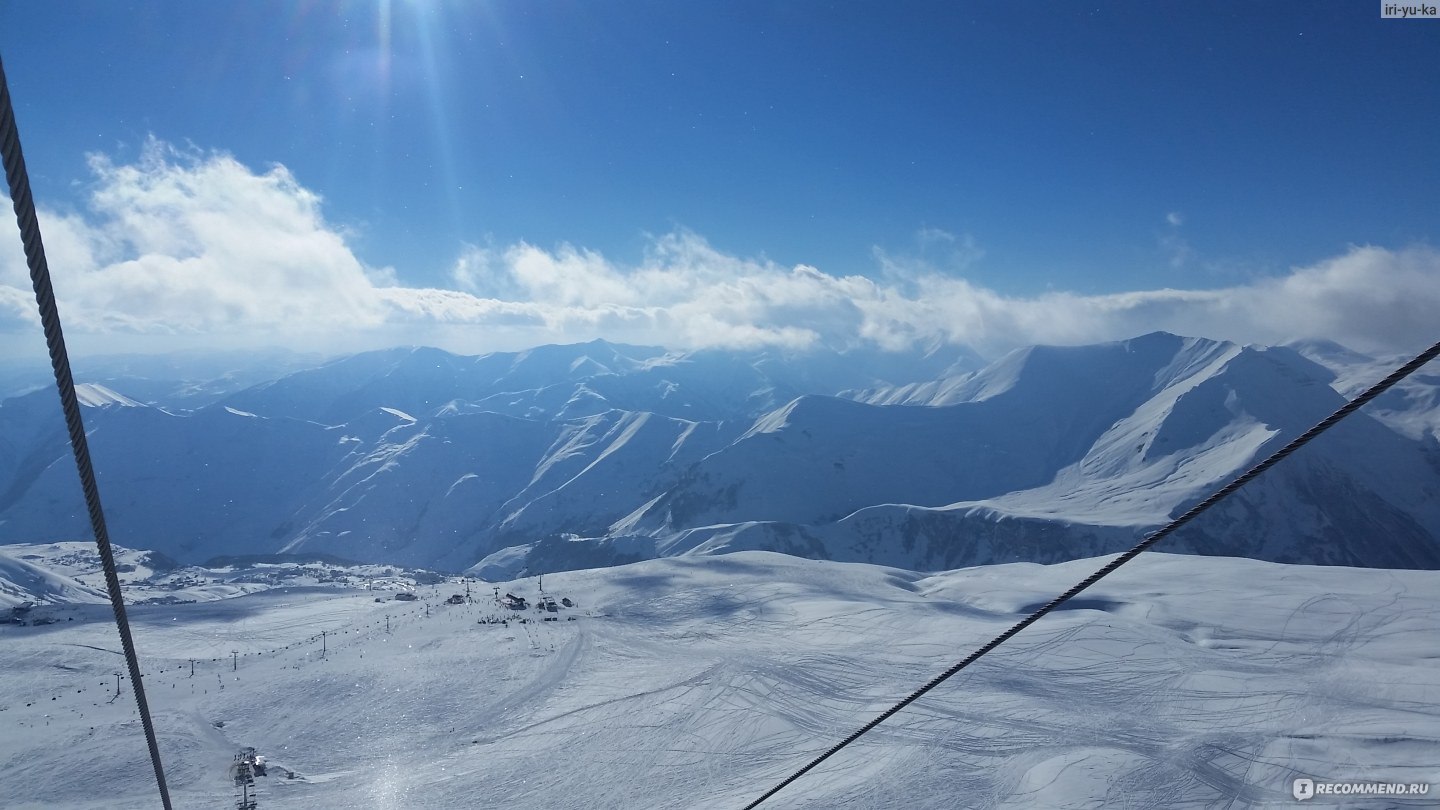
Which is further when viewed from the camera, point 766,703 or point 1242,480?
point 766,703

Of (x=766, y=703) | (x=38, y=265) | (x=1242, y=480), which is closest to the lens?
(x=38, y=265)

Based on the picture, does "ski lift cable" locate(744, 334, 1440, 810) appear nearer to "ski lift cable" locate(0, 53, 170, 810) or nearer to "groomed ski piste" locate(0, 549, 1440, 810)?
"ski lift cable" locate(0, 53, 170, 810)

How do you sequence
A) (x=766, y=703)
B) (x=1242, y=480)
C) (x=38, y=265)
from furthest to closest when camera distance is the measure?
1. (x=766, y=703)
2. (x=1242, y=480)
3. (x=38, y=265)

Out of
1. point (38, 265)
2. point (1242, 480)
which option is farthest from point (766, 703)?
point (38, 265)

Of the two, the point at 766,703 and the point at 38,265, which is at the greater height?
the point at 38,265

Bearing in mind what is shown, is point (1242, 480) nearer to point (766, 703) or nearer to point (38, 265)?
point (38, 265)

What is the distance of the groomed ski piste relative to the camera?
114 ft


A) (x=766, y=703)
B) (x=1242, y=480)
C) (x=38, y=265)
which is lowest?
(x=766, y=703)

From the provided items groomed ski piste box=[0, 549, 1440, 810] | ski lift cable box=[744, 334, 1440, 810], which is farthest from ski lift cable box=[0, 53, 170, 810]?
groomed ski piste box=[0, 549, 1440, 810]

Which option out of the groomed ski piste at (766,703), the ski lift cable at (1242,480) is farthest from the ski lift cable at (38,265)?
the groomed ski piste at (766,703)

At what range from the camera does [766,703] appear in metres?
47.1

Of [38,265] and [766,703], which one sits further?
[766,703]

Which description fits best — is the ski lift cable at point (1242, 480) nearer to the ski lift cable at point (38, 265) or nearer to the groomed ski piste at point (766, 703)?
the ski lift cable at point (38, 265)

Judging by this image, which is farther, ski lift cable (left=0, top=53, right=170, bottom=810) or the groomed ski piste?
the groomed ski piste
